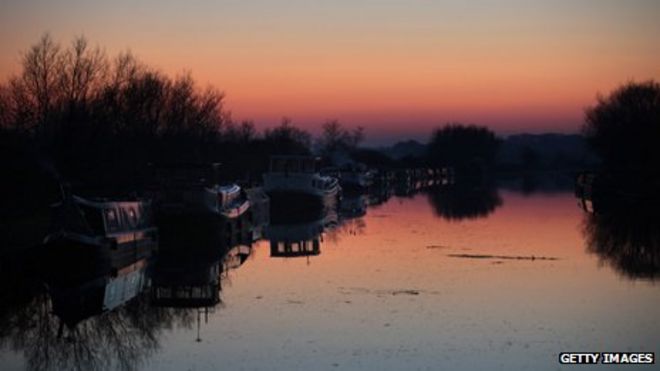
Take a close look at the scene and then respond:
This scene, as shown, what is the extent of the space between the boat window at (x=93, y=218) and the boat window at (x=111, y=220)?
42 cm

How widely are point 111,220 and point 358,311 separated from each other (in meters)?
12.4

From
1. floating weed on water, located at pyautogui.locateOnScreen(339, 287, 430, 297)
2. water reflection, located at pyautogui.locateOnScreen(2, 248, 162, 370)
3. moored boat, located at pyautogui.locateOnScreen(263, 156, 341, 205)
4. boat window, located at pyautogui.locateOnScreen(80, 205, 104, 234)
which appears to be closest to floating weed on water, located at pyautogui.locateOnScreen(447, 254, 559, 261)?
floating weed on water, located at pyautogui.locateOnScreen(339, 287, 430, 297)

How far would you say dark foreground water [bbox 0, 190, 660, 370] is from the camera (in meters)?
18.8

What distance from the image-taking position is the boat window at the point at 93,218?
3184cm

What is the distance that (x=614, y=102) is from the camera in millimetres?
112312

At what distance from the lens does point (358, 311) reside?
77.2 feet

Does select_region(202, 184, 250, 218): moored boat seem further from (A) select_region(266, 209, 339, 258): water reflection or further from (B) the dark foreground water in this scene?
(B) the dark foreground water

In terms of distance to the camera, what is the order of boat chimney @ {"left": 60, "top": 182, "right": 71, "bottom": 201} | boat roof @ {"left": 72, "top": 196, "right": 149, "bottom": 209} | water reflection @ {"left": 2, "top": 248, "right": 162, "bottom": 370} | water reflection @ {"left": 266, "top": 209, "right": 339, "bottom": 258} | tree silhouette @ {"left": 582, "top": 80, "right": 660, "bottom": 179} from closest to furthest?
water reflection @ {"left": 2, "top": 248, "right": 162, "bottom": 370} → boat chimney @ {"left": 60, "top": 182, "right": 71, "bottom": 201} → boat roof @ {"left": 72, "top": 196, "right": 149, "bottom": 209} → water reflection @ {"left": 266, "top": 209, "right": 339, "bottom": 258} → tree silhouette @ {"left": 582, "top": 80, "right": 660, "bottom": 179}

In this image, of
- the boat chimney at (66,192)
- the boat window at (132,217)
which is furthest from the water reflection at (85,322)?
the boat window at (132,217)

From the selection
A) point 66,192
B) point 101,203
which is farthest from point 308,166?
point 66,192

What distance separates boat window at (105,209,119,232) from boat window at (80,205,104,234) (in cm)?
42

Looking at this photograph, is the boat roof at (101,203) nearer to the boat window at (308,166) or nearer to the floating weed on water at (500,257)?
the floating weed on water at (500,257)

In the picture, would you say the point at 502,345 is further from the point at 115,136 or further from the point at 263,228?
the point at 115,136

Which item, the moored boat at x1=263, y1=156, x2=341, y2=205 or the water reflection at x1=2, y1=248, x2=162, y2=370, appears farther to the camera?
the moored boat at x1=263, y1=156, x2=341, y2=205
